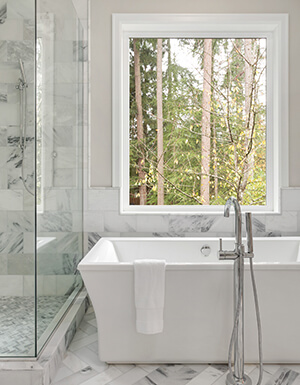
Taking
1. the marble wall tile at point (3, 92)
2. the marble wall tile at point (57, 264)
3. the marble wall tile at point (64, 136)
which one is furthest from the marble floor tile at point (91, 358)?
the marble wall tile at point (3, 92)

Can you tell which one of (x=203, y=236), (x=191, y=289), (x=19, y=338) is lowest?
(x=19, y=338)

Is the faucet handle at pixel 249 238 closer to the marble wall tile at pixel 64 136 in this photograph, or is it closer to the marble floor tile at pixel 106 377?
the marble floor tile at pixel 106 377

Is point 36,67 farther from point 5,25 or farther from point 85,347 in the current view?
point 85,347

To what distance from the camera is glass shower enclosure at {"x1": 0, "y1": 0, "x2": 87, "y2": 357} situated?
5.58 ft

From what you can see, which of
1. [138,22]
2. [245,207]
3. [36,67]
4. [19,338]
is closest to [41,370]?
[19,338]

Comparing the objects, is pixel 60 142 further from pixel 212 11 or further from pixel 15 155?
pixel 212 11

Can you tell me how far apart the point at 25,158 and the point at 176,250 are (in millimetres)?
1329

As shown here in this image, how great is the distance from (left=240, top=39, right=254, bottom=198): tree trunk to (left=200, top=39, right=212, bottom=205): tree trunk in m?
0.31

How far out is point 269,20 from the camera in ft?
9.00

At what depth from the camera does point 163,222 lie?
9.13ft

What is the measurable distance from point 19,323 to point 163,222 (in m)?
1.37

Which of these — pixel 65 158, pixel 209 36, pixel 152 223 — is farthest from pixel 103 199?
pixel 209 36

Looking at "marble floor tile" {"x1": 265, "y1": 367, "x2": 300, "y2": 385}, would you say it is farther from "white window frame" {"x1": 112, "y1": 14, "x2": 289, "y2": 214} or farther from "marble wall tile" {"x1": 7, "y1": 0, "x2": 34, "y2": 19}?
"marble wall tile" {"x1": 7, "y1": 0, "x2": 34, "y2": 19}

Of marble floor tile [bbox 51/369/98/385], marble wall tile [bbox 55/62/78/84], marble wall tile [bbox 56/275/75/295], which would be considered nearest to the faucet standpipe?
marble floor tile [bbox 51/369/98/385]
